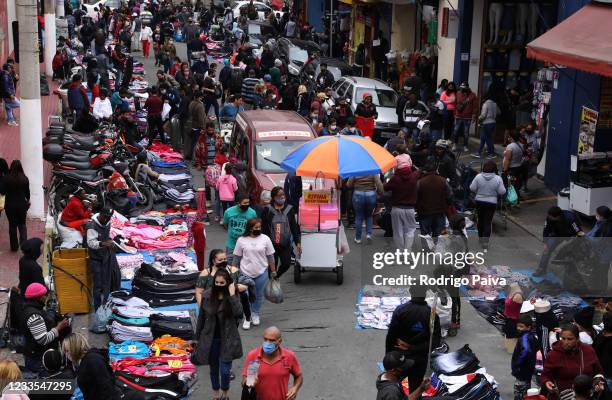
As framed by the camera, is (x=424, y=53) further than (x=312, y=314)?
Yes

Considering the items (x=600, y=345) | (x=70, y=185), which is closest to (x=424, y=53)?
(x=70, y=185)

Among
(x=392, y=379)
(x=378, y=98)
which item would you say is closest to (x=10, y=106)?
(x=378, y=98)

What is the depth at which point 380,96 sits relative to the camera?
2855 cm

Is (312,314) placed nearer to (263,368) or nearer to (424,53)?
(263,368)

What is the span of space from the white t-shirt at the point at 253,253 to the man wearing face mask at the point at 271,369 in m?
3.72

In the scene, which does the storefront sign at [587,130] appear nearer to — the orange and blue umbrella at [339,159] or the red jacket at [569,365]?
the orange and blue umbrella at [339,159]

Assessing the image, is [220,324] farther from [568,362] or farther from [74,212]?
[74,212]

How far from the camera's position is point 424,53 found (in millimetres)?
33719

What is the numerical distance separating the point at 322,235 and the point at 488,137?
10843mm

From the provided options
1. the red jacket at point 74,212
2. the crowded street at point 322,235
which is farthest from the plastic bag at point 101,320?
the red jacket at point 74,212

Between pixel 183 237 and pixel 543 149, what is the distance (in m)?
9.38

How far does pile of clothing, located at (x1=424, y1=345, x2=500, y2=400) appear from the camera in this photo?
457 inches

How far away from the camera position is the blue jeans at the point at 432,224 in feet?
56.0

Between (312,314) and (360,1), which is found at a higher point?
(360,1)
